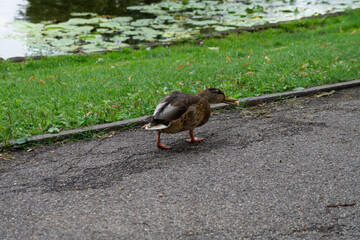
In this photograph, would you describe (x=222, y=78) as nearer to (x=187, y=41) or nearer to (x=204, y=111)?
(x=204, y=111)

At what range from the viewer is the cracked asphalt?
2932 millimetres

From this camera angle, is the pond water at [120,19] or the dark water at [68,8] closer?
the pond water at [120,19]

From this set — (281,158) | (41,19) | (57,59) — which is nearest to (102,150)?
(281,158)

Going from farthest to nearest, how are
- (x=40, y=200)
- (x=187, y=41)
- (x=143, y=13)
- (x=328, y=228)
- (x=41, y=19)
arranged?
(x=143, y=13)
(x=41, y=19)
(x=187, y=41)
(x=40, y=200)
(x=328, y=228)

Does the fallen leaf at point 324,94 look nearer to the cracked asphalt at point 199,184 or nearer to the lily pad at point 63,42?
the cracked asphalt at point 199,184

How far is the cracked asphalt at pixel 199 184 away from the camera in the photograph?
2932 mm

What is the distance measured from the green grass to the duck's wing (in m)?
1.05

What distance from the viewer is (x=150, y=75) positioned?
7.00 metres

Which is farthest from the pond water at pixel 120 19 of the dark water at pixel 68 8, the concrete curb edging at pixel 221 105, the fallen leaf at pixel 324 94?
the fallen leaf at pixel 324 94

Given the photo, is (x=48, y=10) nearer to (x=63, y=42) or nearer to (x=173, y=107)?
(x=63, y=42)

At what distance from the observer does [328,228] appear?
2887 millimetres

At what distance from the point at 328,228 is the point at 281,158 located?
3.88 feet

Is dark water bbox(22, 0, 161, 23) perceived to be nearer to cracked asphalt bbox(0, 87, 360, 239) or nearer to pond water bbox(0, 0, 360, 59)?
pond water bbox(0, 0, 360, 59)

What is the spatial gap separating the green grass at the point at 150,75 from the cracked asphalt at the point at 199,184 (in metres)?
0.67
